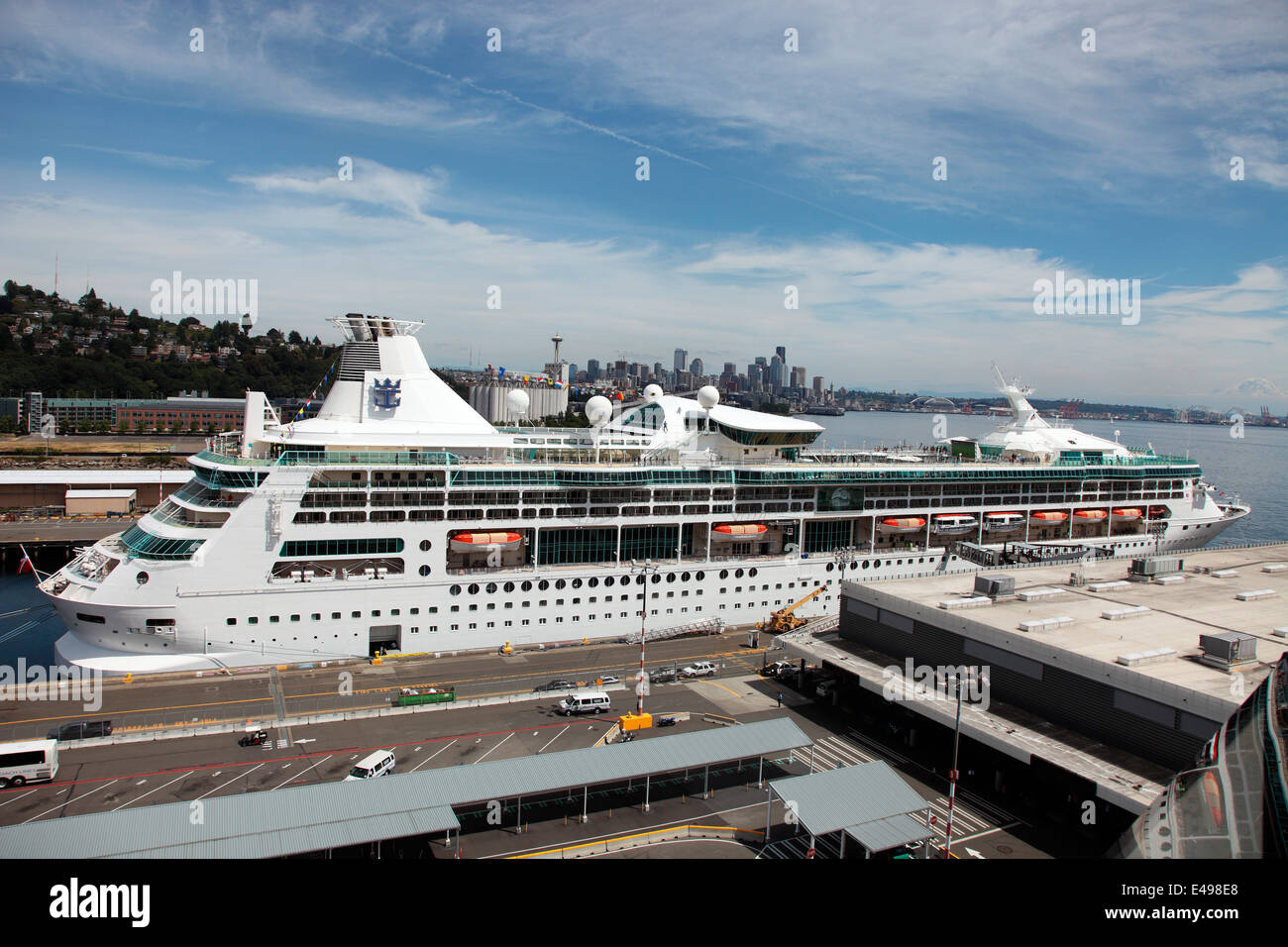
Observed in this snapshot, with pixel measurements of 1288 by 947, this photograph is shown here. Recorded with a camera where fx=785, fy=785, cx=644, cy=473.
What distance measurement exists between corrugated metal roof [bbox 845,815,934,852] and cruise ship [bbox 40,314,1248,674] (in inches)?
437

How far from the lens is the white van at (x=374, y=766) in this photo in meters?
21.2

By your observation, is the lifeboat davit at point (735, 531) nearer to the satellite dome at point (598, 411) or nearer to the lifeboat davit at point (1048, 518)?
the satellite dome at point (598, 411)

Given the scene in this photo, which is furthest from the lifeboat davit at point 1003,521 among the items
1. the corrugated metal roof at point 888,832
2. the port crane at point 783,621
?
Answer: the corrugated metal roof at point 888,832

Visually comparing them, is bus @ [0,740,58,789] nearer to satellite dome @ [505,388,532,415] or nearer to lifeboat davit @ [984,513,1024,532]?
satellite dome @ [505,388,532,415]

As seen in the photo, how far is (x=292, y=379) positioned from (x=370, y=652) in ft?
454

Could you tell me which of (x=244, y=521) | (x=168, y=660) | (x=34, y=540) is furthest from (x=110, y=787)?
(x=34, y=540)

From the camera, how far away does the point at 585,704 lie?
26.5 m

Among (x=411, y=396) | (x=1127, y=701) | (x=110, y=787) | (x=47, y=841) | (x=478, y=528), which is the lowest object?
(x=110, y=787)

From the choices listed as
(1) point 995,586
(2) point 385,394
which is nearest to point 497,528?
(2) point 385,394

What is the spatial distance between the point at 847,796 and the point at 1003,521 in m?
31.4

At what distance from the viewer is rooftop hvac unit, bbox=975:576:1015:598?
28.4m

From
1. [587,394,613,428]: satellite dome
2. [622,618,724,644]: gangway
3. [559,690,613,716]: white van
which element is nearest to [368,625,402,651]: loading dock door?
[559,690,613,716]: white van

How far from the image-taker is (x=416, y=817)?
1708 centimetres
